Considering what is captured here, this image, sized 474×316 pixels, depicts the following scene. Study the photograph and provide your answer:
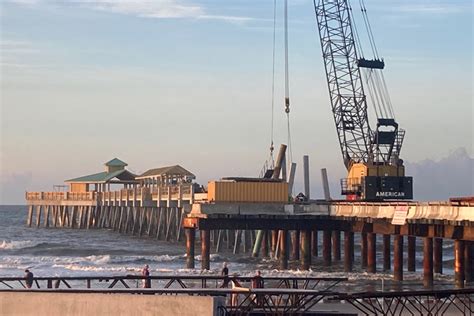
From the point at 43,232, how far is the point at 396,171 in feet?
189

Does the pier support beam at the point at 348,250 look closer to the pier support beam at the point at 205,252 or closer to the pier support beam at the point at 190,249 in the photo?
the pier support beam at the point at 205,252

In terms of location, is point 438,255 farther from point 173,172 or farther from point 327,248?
point 173,172

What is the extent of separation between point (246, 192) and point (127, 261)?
15.6m

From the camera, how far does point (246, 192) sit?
59781 mm

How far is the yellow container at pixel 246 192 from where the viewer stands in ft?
196

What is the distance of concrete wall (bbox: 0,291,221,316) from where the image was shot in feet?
71.9

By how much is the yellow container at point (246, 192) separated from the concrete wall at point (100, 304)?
3664 cm

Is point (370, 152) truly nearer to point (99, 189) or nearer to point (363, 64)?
point (363, 64)

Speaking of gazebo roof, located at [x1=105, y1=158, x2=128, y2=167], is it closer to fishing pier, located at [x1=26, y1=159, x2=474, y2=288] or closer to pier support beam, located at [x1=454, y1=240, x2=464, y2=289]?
fishing pier, located at [x1=26, y1=159, x2=474, y2=288]

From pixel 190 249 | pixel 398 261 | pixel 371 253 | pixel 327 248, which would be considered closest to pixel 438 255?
pixel 371 253

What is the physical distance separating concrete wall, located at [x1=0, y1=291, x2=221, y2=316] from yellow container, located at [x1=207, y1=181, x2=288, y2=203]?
36645 mm

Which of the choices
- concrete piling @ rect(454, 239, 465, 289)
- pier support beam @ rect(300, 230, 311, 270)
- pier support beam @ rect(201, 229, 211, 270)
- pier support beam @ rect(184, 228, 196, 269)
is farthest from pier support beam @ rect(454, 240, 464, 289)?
pier support beam @ rect(184, 228, 196, 269)

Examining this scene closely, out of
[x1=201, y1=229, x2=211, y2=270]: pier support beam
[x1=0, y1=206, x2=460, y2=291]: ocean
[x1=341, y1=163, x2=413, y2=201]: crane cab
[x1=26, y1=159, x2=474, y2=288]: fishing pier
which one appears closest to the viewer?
[x1=26, y1=159, x2=474, y2=288]: fishing pier

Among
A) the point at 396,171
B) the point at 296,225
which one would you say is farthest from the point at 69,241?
the point at 296,225
